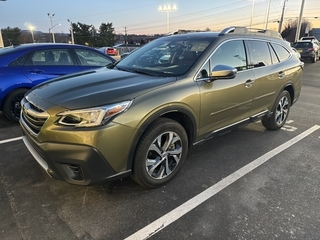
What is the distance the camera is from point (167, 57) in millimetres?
3398

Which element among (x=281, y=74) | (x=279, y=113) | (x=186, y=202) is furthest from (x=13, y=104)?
(x=279, y=113)

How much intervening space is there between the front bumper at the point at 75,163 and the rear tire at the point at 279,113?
3.33 meters

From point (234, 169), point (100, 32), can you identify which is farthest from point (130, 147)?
point (100, 32)

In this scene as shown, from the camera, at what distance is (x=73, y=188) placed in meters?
2.78

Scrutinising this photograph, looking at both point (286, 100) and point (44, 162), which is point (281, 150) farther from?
point (44, 162)

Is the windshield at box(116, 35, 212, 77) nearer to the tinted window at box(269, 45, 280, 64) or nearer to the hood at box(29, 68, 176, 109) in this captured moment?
the hood at box(29, 68, 176, 109)

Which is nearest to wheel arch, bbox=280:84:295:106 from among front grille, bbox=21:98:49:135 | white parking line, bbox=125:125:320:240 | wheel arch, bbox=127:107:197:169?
white parking line, bbox=125:125:320:240

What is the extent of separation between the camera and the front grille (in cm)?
235

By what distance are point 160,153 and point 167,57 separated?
140 centimetres

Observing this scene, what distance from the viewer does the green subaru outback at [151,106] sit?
2221 mm

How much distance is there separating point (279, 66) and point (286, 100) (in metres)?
0.83

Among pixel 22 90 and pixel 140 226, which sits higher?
pixel 22 90

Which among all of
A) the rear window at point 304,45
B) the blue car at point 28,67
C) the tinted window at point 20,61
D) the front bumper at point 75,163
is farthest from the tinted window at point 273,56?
the rear window at point 304,45

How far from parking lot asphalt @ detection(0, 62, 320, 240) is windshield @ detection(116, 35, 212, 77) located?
4.34 ft
